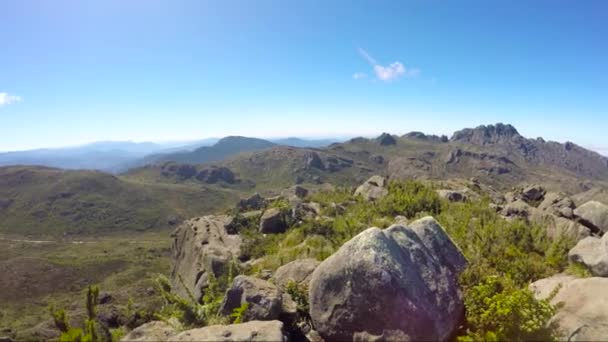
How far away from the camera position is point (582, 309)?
25.6 ft

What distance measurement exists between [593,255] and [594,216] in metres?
9.01

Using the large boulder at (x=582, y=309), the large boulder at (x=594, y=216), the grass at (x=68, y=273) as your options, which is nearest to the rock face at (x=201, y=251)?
the large boulder at (x=582, y=309)

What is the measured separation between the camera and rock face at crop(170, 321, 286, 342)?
6.95m

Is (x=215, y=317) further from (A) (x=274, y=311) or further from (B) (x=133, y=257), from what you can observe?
(B) (x=133, y=257)

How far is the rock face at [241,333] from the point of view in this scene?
6955 millimetres

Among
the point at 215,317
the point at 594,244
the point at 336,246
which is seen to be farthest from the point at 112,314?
the point at 594,244

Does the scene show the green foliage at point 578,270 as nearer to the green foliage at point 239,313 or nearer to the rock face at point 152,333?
the green foliage at point 239,313

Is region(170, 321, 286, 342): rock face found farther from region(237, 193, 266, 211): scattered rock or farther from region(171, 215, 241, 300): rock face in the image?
region(237, 193, 266, 211): scattered rock

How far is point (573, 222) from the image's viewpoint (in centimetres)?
1692

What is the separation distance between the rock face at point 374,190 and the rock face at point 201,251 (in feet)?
47.8

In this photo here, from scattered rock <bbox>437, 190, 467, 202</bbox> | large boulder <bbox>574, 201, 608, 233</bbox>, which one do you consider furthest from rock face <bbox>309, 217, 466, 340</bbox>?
scattered rock <bbox>437, 190, 467, 202</bbox>

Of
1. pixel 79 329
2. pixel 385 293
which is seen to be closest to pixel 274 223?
pixel 385 293

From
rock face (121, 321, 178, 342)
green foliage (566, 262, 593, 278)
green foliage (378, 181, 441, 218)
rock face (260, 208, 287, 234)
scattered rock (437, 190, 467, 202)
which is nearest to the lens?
rock face (121, 321, 178, 342)

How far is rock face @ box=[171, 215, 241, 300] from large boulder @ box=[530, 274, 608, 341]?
16.4 meters
